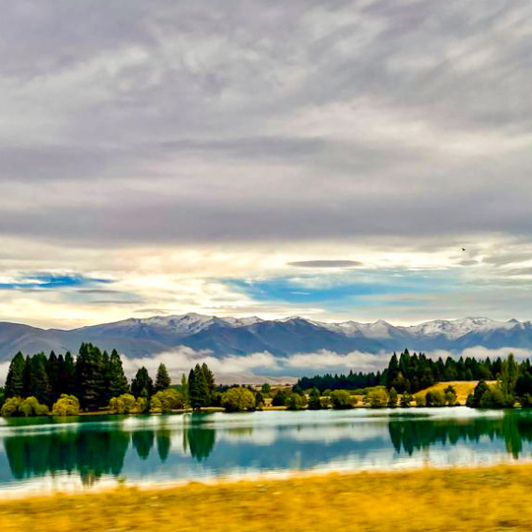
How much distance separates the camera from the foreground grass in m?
20.4

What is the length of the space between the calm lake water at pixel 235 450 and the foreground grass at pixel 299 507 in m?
25.1

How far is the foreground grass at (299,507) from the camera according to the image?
20375mm

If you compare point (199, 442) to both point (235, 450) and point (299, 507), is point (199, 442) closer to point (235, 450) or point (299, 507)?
point (235, 450)

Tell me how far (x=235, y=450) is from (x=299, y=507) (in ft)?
234

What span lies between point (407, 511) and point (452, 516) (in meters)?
1.40

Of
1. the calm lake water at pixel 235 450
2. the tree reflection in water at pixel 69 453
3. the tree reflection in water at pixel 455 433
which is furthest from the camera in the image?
the tree reflection in water at pixel 455 433

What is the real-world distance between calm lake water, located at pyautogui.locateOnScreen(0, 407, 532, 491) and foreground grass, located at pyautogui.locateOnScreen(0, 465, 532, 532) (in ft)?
82.4

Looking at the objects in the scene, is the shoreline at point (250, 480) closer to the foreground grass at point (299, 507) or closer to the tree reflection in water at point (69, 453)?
the foreground grass at point (299, 507)

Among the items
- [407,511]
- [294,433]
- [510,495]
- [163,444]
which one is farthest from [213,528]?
[294,433]

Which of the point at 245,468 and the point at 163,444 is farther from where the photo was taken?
the point at 163,444

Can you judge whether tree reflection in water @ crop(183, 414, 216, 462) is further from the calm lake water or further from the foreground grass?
the foreground grass

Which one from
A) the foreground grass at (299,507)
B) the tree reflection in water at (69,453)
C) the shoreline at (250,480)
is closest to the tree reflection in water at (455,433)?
Answer: the tree reflection in water at (69,453)

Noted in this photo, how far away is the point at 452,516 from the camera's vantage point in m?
21.1

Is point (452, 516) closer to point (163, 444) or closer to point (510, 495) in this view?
point (510, 495)
